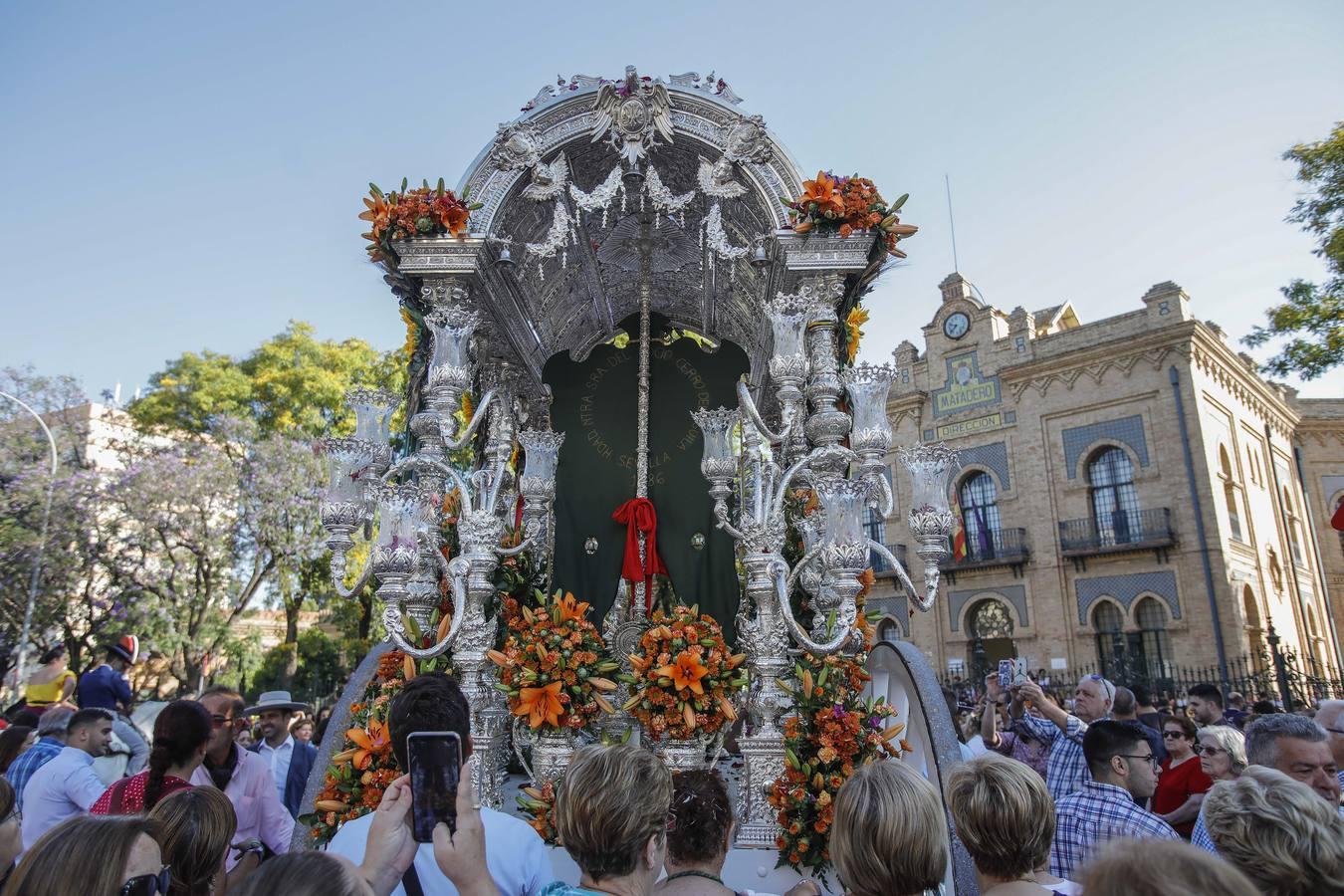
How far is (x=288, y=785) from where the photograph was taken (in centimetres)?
607

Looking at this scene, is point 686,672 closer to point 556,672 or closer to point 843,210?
point 556,672

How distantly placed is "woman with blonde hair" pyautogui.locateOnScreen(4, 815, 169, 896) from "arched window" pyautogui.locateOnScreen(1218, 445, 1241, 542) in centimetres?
2536

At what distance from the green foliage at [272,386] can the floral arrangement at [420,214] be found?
15.5 metres

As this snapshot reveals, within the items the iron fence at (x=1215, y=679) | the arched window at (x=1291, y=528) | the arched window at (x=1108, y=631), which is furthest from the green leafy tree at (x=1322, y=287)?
the arched window at (x=1291, y=528)

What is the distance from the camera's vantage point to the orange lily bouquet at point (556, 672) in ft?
16.0

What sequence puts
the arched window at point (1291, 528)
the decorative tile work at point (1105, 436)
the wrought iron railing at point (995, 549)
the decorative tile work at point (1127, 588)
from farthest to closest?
the arched window at point (1291, 528) → the wrought iron railing at point (995, 549) → the decorative tile work at point (1105, 436) → the decorative tile work at point (1127, 588)

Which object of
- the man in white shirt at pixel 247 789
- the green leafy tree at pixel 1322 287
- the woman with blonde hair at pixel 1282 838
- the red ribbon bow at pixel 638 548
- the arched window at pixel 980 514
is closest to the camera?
the woman with blonde hair at pixel 1282 838

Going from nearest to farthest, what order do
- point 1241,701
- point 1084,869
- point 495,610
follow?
point 1084,869
point 495,610
point 1241,701

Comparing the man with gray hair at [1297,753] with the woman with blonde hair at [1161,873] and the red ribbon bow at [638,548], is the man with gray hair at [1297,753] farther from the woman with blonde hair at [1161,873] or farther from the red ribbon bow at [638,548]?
the red ribbon bow at [638,548]

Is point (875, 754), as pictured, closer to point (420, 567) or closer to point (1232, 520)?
point (420, 567)

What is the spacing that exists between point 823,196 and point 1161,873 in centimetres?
482

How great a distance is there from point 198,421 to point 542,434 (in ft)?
58.9

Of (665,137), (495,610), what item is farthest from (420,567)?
(665,137)

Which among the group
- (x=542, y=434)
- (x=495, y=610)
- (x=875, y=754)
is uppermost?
(x=542, y=434)
